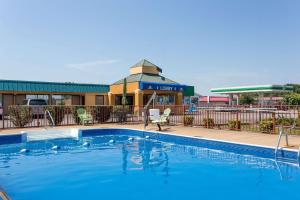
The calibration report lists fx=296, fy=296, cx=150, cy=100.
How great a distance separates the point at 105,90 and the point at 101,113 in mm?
16099

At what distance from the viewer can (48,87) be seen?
96.5 feet

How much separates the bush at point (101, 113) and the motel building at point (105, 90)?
371 inches

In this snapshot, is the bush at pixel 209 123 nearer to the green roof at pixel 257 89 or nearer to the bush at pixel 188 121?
the bush at pixel 188 121

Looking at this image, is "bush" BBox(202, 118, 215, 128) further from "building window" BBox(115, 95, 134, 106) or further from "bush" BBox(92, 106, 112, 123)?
"building window" BBox(115, 95, 134, 106)

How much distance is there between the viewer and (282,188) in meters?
6.24

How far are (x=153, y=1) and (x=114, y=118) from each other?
24.6 feet

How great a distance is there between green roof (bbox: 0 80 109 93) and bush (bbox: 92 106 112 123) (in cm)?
1345

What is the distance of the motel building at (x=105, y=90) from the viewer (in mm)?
27781

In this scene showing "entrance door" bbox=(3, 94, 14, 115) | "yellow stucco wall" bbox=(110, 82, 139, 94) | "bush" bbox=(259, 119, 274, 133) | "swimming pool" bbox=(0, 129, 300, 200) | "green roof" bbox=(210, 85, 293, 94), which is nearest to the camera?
"swimming pool" bbox=(0, 129, 300, 200)

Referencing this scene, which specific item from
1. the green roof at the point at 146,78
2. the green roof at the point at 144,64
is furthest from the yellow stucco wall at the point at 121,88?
the green roof at the point at 144,64

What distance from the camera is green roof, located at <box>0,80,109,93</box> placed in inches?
1073

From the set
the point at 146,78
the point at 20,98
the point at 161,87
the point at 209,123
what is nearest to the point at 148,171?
the point at 209,123

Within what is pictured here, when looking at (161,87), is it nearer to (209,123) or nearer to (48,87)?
(48,87)

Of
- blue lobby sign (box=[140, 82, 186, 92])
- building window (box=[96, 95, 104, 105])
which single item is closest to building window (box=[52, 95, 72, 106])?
building window (box=[96, 95, 104, 105])
